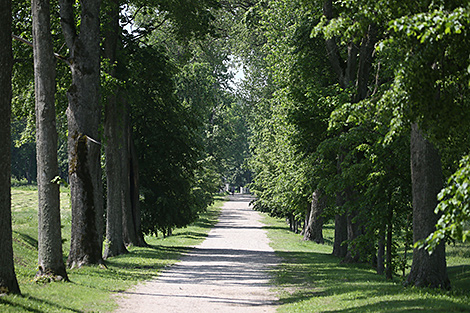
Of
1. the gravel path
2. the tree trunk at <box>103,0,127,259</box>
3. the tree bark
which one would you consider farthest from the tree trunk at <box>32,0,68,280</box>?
the tree bark

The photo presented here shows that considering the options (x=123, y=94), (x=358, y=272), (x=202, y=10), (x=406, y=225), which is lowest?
(x=358, y=272)

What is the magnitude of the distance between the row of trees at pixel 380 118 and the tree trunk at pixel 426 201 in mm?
23

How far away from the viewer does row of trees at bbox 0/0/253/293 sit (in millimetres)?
14078

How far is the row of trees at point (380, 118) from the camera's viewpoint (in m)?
8.49

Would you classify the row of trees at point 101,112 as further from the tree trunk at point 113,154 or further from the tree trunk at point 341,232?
the tree trunk at point 341,232

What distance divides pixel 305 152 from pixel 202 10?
689 cm

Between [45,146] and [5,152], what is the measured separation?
298 cm

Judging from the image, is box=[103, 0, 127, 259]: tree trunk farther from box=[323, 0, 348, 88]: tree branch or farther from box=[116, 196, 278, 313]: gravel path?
box=[323, 0, 348, 88]: tree branch

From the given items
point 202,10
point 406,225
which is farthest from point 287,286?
point 202,10

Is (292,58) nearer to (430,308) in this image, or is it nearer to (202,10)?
(202,10)

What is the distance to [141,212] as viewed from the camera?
30547 millimetres

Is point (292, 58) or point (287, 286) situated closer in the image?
point (287, 286)

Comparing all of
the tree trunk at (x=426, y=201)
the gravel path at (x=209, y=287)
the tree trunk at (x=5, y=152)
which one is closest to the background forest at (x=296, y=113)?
the tree trunk at (x=426, y=201)

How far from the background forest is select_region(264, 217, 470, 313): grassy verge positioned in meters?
0.91
